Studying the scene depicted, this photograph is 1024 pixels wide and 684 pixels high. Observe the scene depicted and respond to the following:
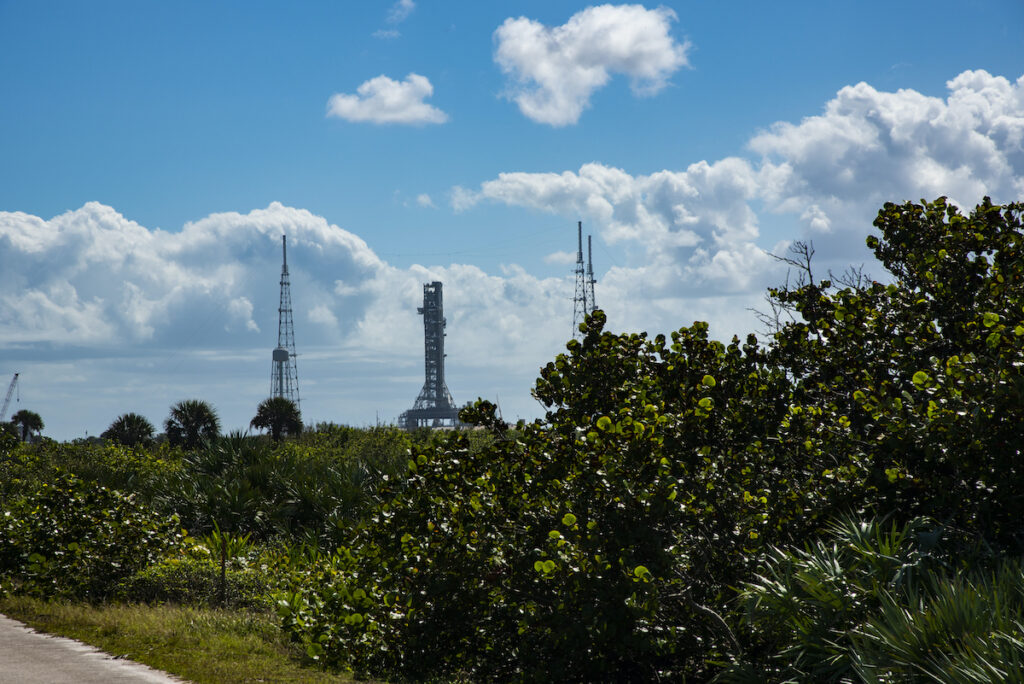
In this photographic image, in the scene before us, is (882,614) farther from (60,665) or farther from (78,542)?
(78,542)

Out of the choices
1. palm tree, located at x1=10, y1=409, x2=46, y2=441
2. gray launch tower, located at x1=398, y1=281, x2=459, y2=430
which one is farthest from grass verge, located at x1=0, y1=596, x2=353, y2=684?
gray launch tower, located at x1=398, y1=281, x2=459, y2=430

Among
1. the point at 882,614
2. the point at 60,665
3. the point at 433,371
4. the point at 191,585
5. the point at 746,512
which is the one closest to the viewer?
the point at 882,614

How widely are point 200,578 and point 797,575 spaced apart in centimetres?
957

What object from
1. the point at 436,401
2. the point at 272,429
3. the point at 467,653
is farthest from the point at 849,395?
the point at 436,401

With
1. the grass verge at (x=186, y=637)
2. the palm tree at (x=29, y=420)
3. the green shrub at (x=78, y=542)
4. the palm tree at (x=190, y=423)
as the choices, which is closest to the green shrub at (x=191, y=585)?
the green shrub at (x=78, y=542)

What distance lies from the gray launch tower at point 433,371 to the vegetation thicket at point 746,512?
126 meters

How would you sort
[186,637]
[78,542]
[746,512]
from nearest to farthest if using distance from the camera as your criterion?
[746,512] → [186,637] → [78,542]

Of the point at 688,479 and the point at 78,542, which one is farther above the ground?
the point at 688,479

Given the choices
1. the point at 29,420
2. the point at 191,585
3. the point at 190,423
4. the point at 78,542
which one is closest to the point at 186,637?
the point at 191,585

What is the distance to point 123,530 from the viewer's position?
13.6 meters

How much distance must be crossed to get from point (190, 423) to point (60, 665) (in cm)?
3185

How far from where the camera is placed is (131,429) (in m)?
38.8

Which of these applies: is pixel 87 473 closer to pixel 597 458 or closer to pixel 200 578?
pixel 200 578

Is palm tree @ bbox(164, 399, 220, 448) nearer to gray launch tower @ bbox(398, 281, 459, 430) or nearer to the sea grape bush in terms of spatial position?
the sea grape bush
